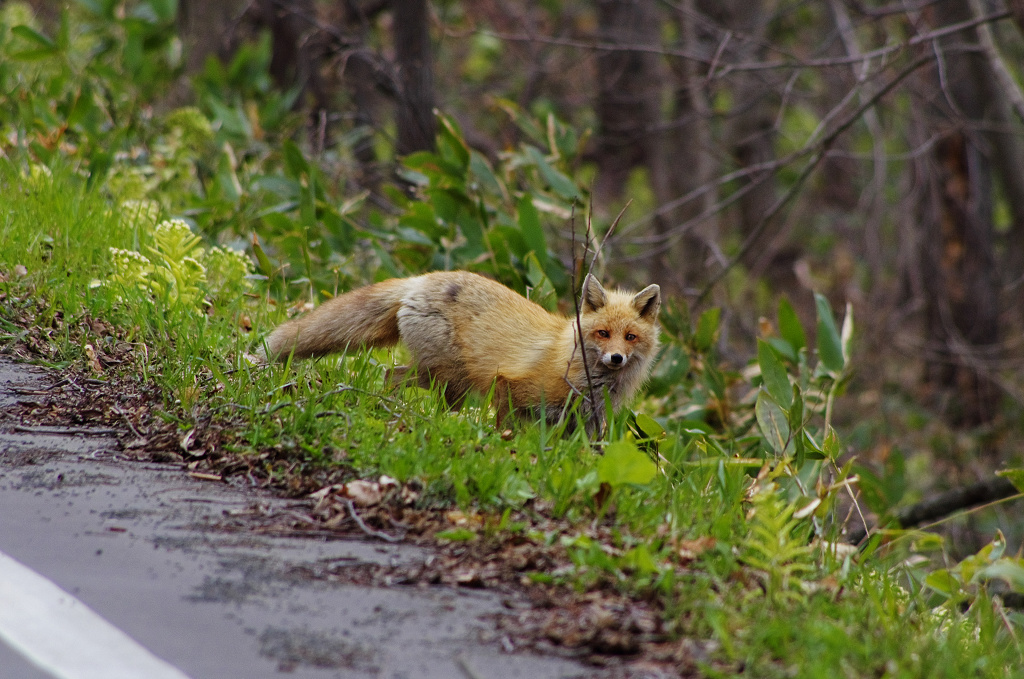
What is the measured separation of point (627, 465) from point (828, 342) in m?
3.40

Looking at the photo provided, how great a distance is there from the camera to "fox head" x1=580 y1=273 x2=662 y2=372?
6.07m

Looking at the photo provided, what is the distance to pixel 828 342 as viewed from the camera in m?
6.92

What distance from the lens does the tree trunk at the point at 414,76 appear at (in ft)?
34.6

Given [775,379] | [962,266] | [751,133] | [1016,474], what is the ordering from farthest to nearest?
[751,133] < [962,266] < [775,379] < [1016,474]

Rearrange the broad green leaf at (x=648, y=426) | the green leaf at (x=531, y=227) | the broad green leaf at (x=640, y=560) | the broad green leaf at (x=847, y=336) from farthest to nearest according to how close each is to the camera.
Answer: the green leaf at (x=531, y=227)
the broad green leaf at (x=847, y=336)
the broad green leaf at (x=648, y=426)
the broad green leaf at (x=640, y=560)

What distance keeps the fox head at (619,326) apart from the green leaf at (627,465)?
1927mm

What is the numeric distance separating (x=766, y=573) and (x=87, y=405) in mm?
3372

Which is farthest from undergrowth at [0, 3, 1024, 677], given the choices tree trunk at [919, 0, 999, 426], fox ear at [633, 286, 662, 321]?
tree trunk at [919, 0, 999, 426]

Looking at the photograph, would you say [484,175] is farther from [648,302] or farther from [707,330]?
[648,302]

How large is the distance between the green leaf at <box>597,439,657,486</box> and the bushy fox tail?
7.51ft

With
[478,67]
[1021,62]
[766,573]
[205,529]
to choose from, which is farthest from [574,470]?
[478,67]

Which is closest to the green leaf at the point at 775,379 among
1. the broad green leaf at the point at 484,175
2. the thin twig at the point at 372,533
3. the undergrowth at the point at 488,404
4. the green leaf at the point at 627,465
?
A: the undergrowth at the point at 488,404

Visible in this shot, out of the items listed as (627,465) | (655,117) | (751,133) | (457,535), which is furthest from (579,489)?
(751,133)

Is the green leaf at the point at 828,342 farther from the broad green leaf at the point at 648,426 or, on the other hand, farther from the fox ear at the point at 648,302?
the broad green leaf at the point at 648,426
